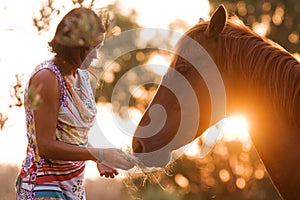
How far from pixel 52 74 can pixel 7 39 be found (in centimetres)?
76

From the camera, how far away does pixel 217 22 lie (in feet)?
15.0

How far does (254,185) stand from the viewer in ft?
52.4

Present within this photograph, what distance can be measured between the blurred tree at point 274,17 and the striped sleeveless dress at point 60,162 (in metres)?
11.2

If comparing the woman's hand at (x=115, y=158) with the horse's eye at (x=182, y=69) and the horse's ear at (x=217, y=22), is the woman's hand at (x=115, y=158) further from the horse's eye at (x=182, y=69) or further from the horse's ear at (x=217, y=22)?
the horse's ear at (x=217, y=22)

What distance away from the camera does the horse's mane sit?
4.30 m

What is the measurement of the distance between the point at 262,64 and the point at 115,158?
98 cm

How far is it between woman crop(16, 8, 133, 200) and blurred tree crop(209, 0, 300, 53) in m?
11.2

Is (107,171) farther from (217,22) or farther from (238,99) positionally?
(217,22)

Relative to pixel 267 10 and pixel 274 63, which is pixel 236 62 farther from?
pixel 267 10

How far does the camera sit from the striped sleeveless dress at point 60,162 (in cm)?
442

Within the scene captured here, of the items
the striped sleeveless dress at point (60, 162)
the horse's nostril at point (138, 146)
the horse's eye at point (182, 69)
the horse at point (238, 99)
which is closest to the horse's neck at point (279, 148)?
the horse at point (238, 99)

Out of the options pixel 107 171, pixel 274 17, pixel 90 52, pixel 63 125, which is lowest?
pixel 274 17

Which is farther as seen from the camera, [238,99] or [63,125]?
[238,99]

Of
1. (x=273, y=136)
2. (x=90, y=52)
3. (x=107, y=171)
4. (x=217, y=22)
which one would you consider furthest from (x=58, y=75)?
(x=273, y=136)
